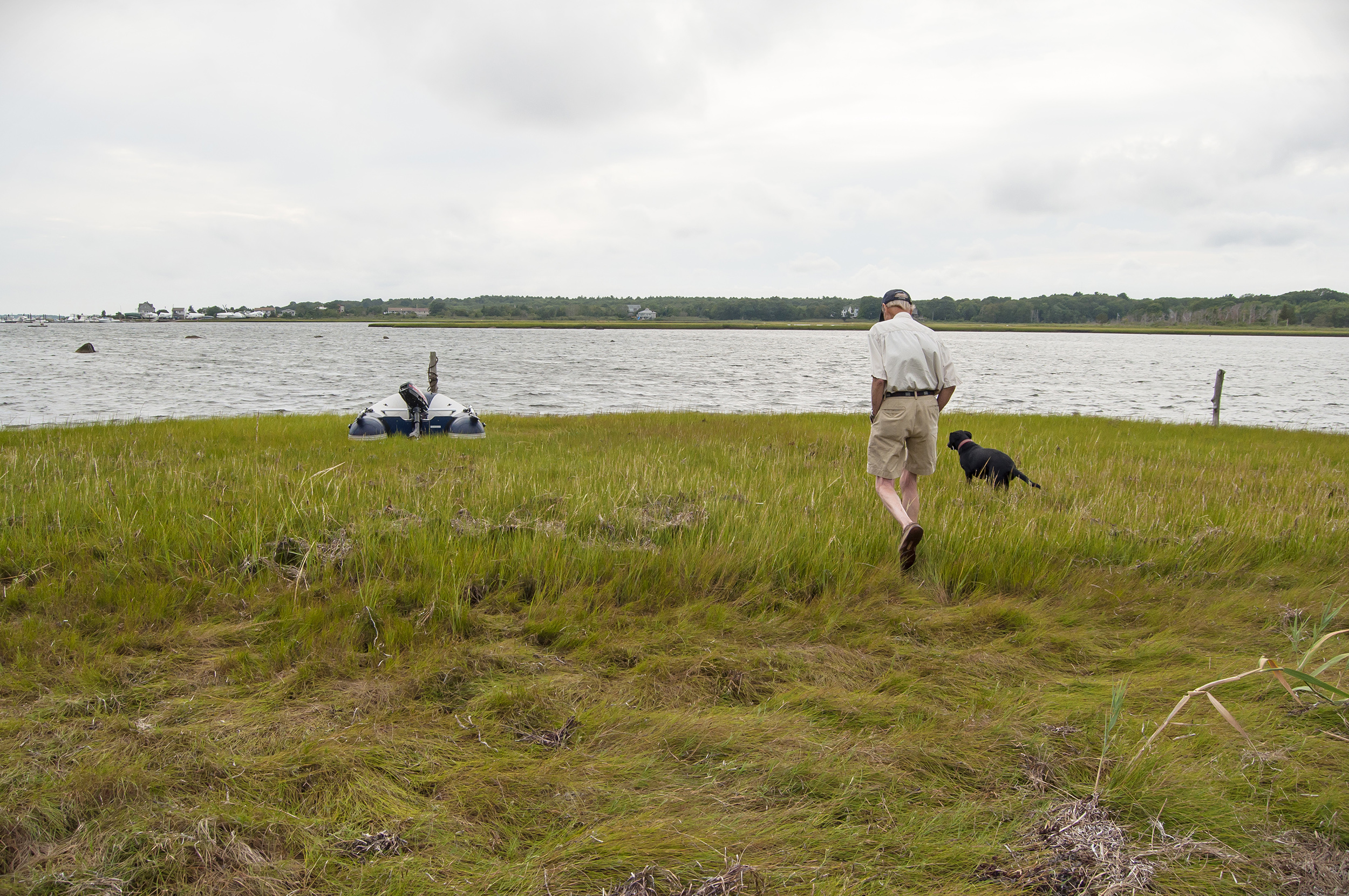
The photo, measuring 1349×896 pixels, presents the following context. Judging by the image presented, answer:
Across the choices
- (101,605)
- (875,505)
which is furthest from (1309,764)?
(101,605)

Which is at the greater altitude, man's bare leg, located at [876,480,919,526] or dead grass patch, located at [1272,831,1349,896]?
man's bare leg, located at [876,480,919,526]

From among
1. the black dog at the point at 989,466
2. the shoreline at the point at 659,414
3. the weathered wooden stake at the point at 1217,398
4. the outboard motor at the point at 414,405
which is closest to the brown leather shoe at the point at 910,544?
the black dog at the point at 989,466

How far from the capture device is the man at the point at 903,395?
613 centimetres

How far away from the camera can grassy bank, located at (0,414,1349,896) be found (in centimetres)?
267

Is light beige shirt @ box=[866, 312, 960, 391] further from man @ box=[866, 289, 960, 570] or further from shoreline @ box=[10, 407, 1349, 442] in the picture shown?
shoreline @ box=[10, 407, 1349, 442]

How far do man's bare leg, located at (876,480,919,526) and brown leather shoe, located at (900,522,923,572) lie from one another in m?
0.18

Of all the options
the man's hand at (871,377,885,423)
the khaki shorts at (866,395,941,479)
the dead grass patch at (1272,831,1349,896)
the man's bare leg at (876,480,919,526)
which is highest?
the man's hand at (871,377,885,423)

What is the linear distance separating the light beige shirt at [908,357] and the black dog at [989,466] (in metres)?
3.05

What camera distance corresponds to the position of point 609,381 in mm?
46062

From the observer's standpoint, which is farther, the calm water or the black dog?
the calm water

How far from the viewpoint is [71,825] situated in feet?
8.99

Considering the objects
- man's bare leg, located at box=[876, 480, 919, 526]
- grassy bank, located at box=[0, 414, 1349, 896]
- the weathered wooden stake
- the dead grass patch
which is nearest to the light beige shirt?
man's bare leg, located at box=[876, 480, 919, 526]

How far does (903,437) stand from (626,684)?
371 cm

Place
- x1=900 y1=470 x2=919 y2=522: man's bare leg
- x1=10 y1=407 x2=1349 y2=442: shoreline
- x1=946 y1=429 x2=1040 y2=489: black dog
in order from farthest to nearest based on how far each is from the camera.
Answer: x1=10 y1=407 x2=1349 y2=442: shoreline
x1=946 y1=429 x2=1040 y2=489: black dog
x1=900 y1=470 x2=919 y2=522: man's bare leg
